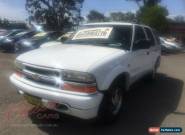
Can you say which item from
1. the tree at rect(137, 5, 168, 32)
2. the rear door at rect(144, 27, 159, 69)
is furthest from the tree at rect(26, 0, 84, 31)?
the rear door at rect(144, 27, 159, 69)

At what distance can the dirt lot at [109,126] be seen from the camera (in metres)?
4.61

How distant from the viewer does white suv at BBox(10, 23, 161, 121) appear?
416 cm

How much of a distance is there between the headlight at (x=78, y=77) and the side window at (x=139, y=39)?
1839 millimetres

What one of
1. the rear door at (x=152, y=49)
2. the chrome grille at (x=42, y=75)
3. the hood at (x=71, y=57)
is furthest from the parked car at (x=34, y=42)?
the chrome grille at (x=42, y=75)

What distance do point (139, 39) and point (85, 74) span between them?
2.47m

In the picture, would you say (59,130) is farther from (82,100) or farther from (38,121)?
(82,100)

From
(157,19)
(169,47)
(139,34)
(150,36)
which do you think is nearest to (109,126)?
(139,34)

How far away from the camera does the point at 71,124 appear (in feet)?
15.9

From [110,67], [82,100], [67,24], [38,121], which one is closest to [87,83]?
[82,100]

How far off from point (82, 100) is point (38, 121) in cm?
125

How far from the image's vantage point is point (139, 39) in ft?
20.4

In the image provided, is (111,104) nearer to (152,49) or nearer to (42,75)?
(42,75)

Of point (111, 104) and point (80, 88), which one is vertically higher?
point (80, 88)

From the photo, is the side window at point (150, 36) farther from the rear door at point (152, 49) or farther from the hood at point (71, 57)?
the hood at point (71, 57)
